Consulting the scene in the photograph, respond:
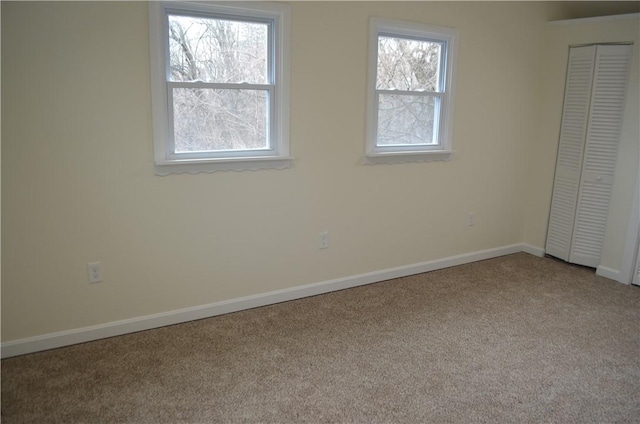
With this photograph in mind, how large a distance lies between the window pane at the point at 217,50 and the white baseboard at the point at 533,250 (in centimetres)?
298

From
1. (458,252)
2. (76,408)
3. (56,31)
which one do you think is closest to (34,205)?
(56,31)

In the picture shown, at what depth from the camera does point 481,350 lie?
2783mm

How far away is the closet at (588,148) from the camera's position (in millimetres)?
3797

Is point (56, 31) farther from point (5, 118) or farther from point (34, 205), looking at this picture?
point (34, 205)

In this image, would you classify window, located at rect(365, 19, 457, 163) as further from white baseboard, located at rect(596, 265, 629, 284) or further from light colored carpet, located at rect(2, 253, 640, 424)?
white baseboard, located at rect(596, 265, 629, 284)

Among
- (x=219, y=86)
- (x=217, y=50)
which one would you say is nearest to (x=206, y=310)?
(x=219, y=86)

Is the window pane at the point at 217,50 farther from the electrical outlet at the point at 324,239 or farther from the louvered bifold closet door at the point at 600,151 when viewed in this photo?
the louvered bifold closet door at the point at 600,151

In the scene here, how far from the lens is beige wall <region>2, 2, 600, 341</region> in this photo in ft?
8.16

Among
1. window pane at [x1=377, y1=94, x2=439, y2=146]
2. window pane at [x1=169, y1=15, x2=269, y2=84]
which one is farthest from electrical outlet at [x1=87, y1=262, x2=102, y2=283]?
window pane at [x1=377, y1=94, x2=439, y2=146]

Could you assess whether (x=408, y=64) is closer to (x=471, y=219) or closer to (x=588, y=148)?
(x=471, y=219)

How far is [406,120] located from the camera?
3734 mm

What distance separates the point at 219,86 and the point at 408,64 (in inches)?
59.8

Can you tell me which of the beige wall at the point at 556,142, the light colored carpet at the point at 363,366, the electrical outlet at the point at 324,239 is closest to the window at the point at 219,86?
the electrical outlet at the point at 324,239

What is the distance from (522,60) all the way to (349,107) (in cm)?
180
